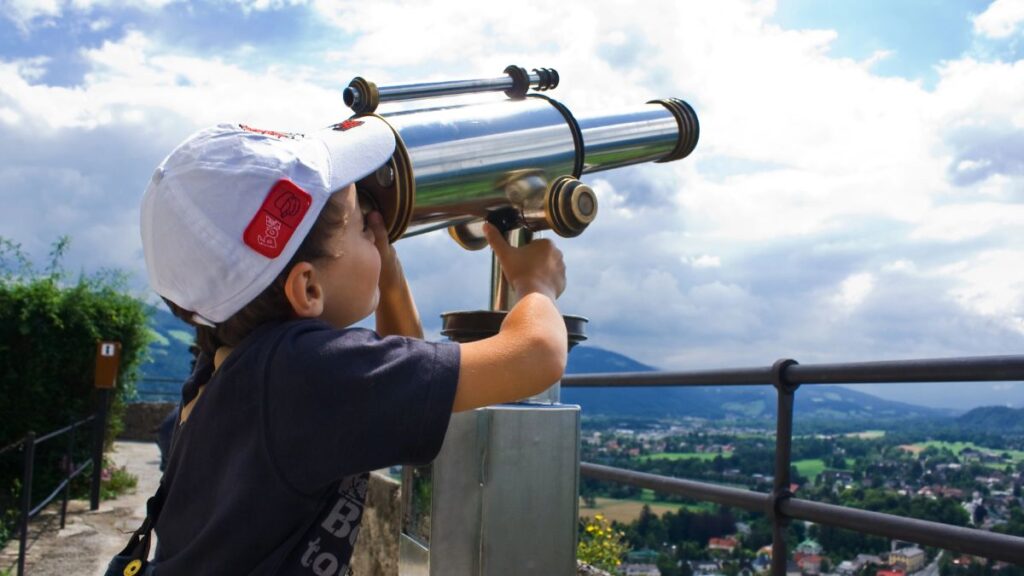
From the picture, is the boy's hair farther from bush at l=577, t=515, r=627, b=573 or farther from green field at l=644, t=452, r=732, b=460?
bush at l=577, t=515, r=627, b=573

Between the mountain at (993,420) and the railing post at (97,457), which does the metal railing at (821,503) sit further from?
the railing post at (97,457)

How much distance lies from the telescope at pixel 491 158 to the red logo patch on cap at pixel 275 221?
0.19 meters

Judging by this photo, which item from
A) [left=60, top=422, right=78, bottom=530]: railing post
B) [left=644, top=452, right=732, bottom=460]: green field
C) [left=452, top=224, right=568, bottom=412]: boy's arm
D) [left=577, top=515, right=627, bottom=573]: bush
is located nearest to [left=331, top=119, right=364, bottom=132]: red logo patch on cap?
[left=452, top=224, right=568, bottom=412]: boy's arm

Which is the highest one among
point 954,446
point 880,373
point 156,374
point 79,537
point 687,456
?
point 880,373

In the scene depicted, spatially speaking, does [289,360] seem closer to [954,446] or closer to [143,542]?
[143,542]

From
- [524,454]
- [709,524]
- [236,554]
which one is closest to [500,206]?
[524,454]

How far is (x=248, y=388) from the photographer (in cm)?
114

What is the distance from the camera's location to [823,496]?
2318 mm

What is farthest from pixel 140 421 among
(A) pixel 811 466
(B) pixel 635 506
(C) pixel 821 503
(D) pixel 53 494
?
(C) pixel 821 503

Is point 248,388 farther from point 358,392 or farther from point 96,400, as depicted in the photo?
point 96,400

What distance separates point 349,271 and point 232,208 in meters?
0.17

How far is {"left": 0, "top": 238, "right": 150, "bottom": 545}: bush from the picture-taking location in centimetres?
754

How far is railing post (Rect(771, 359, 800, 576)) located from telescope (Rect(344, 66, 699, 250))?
792 mm

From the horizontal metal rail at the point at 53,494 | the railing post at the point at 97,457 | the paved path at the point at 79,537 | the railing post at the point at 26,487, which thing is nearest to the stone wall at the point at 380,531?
the railing post at the point at 26,487
